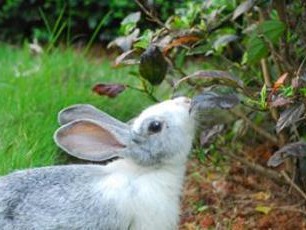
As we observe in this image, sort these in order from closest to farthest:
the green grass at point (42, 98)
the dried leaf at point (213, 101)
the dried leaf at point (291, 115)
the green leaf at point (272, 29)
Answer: the dried leaf at point (291, 115), the dried leaf at point (213, 101), the green leaf at point (272, 29), the green grass at point (42, 98)

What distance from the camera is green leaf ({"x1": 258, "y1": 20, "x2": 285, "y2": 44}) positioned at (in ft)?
12.8

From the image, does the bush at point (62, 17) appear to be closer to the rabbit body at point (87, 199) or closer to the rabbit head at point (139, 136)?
the rabbit head at point (139, 136)

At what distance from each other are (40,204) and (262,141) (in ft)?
7.14

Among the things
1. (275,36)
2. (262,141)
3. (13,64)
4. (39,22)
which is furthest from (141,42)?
(39,22)

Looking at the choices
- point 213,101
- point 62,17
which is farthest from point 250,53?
point 62,17

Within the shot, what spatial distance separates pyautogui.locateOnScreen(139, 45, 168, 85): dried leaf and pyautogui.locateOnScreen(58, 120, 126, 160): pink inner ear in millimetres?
454

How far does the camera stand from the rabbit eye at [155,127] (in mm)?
3660

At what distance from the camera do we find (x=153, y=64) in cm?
402

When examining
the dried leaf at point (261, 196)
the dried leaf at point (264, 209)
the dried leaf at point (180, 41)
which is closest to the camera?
the dried leaf at point (180, 41)

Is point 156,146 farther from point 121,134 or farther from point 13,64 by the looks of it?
point 13,64

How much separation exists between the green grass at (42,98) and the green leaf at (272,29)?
1265mm

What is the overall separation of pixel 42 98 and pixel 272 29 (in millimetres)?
1693

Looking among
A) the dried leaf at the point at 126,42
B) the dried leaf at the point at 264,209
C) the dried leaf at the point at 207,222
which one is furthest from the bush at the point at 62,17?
the dried leaf at the point at 207,222

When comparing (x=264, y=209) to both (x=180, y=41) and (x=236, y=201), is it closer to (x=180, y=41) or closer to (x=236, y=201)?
(x=236, y=201)
